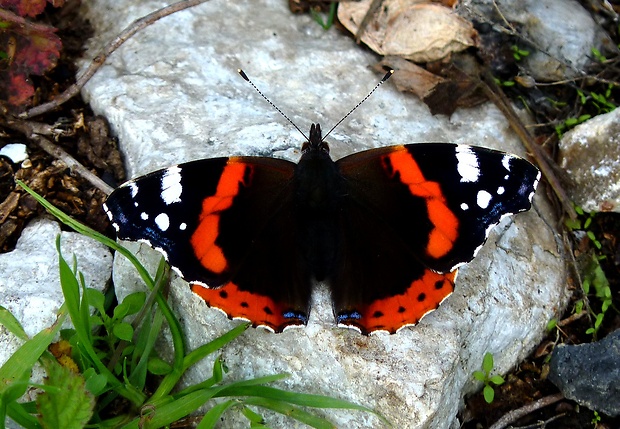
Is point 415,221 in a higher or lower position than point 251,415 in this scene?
higher

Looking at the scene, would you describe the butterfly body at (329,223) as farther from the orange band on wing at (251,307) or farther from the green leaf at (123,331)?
the green leaf at (123,331)

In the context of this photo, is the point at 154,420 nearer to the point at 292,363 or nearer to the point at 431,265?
the point at 292,363

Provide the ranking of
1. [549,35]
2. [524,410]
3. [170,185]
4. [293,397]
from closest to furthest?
[293,397] → [170,185] → [524,410] → [549,35]

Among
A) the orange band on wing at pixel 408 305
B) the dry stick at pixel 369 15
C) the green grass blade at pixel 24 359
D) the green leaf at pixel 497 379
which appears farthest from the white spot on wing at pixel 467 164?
the green grass blade at pixel 24 359

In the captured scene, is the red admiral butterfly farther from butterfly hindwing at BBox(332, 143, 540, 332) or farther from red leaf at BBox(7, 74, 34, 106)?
red leaf at BBox(7, 74, 34, 106)

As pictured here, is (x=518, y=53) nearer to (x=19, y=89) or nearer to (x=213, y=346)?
(x=213, y=346)

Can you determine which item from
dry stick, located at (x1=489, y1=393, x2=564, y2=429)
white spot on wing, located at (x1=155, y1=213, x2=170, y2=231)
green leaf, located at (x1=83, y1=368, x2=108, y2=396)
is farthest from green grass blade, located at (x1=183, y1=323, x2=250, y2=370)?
dry stick, located at (x1=489, y1=393, x2=564, y2=429)

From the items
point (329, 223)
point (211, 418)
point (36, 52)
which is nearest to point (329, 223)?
point (329, 223)
